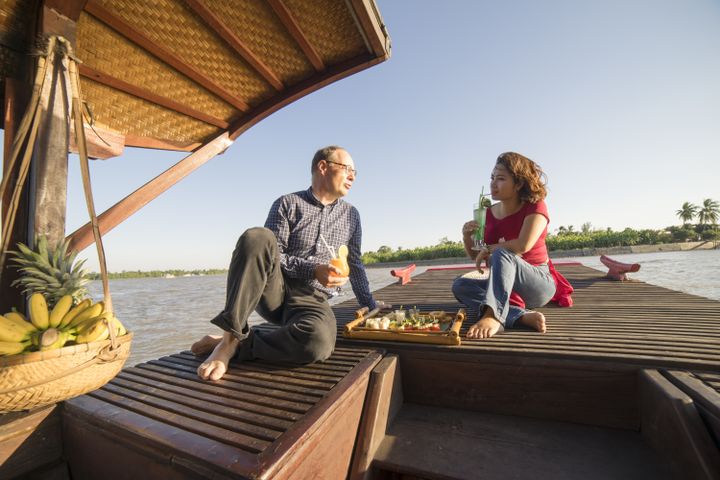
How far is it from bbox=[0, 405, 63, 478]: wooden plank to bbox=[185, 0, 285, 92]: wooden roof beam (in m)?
2.06

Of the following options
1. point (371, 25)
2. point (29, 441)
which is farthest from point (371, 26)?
point (29, 441)

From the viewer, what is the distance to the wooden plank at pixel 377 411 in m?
1.11

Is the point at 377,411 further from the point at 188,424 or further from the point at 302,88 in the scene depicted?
the point at 302,88

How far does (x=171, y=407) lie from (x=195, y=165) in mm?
Result: 1961

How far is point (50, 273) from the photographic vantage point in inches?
51.0

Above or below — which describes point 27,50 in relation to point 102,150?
above

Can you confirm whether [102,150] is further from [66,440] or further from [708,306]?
[708,306]

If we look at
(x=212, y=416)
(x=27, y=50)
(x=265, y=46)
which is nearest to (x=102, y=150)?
(x=27, y=50)

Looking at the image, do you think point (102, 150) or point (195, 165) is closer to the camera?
point (102, 150)

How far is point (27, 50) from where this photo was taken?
1472 millimetres

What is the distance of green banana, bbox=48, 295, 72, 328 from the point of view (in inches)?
42.8

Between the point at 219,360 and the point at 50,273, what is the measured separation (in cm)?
79

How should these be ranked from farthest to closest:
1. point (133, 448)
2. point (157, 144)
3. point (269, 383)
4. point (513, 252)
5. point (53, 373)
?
point (157, 144), point (513, 252), point (269, 383), point (133, 448), point (53, 373)

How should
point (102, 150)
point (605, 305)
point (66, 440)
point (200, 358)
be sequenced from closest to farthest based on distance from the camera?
point (66, 440)
point (200, 358)
point (102, 150)
point (605, 305)
